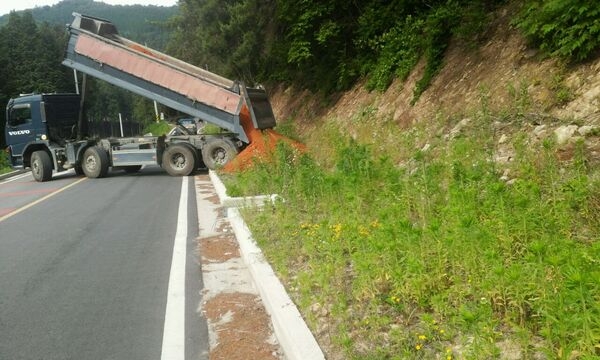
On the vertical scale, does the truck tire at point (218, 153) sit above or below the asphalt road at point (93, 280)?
above

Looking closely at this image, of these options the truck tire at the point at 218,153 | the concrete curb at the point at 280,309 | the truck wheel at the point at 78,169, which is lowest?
the concrete curb at the point at 280,309

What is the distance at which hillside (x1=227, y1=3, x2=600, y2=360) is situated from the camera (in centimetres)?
321

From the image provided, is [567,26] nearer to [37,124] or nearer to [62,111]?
[62,111]

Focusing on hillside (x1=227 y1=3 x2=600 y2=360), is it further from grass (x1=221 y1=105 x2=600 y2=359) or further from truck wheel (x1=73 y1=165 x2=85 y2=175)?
truck wheel (x1=73 y1=165 x2=85 y2=175)

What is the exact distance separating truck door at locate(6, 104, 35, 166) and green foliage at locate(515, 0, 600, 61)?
15.7 meters

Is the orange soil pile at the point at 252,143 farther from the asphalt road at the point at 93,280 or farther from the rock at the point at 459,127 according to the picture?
the rock at the point at 459,127

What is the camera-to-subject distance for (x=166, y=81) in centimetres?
1552

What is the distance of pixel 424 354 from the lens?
329cm

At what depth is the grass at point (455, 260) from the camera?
10.1ft

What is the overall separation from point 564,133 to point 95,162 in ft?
49.0

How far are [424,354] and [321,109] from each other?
1609 cm

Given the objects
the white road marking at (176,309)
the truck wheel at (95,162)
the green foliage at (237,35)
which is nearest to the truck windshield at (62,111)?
the truck wheel at (95,162)

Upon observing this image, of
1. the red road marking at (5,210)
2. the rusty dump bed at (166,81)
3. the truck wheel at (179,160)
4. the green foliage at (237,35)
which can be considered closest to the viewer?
the red road marking at (5,210)

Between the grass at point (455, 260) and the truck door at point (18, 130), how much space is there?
1372cm
